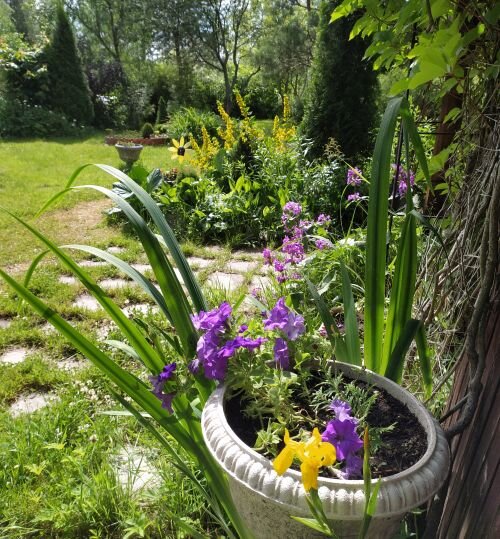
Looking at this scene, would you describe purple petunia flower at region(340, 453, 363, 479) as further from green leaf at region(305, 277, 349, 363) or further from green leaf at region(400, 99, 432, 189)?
green leaf at region(400, 99, 432, 189)

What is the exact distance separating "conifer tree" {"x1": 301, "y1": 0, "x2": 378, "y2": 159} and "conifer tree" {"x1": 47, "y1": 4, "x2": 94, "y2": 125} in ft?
29.2

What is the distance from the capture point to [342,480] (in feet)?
2.57

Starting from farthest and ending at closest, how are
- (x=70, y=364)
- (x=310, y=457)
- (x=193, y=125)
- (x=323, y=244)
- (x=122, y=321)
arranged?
(x=193, y=125) < (x=323, y=244) < (x=70, y=364) < (x=122, y=321) < (x=310, y=457)

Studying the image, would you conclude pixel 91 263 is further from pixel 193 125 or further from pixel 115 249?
pixel 193 125

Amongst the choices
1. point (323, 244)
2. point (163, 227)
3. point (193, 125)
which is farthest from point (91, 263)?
point (193, 125)

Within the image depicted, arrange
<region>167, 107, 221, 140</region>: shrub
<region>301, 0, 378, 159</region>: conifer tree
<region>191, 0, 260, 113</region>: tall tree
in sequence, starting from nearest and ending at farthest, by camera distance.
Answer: <region>301, 0, 378, 159</region>: conifer tree < <region>167, 107, 221, 140</region>: shrub < <region>191, 0, 260, 113</region>: tall tree

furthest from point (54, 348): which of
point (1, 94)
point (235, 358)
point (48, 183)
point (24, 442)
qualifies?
point (1, 94)

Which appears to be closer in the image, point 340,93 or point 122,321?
point 122,321

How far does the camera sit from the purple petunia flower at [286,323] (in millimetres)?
1028

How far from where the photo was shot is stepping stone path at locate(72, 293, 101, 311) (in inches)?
110

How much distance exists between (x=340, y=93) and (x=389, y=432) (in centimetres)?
409

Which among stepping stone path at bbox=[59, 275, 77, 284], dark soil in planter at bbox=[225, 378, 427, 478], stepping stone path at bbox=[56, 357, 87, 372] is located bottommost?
stepping stone path at bbox=[56, 357, 87, 372]

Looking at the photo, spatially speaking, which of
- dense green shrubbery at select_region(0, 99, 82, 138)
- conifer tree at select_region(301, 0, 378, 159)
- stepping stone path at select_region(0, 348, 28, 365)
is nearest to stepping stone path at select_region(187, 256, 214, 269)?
stepping stone path at select_region(0, 348, 28, 365)

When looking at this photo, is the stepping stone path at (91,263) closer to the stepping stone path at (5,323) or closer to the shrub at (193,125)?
the stepping stone path at (5,323)
